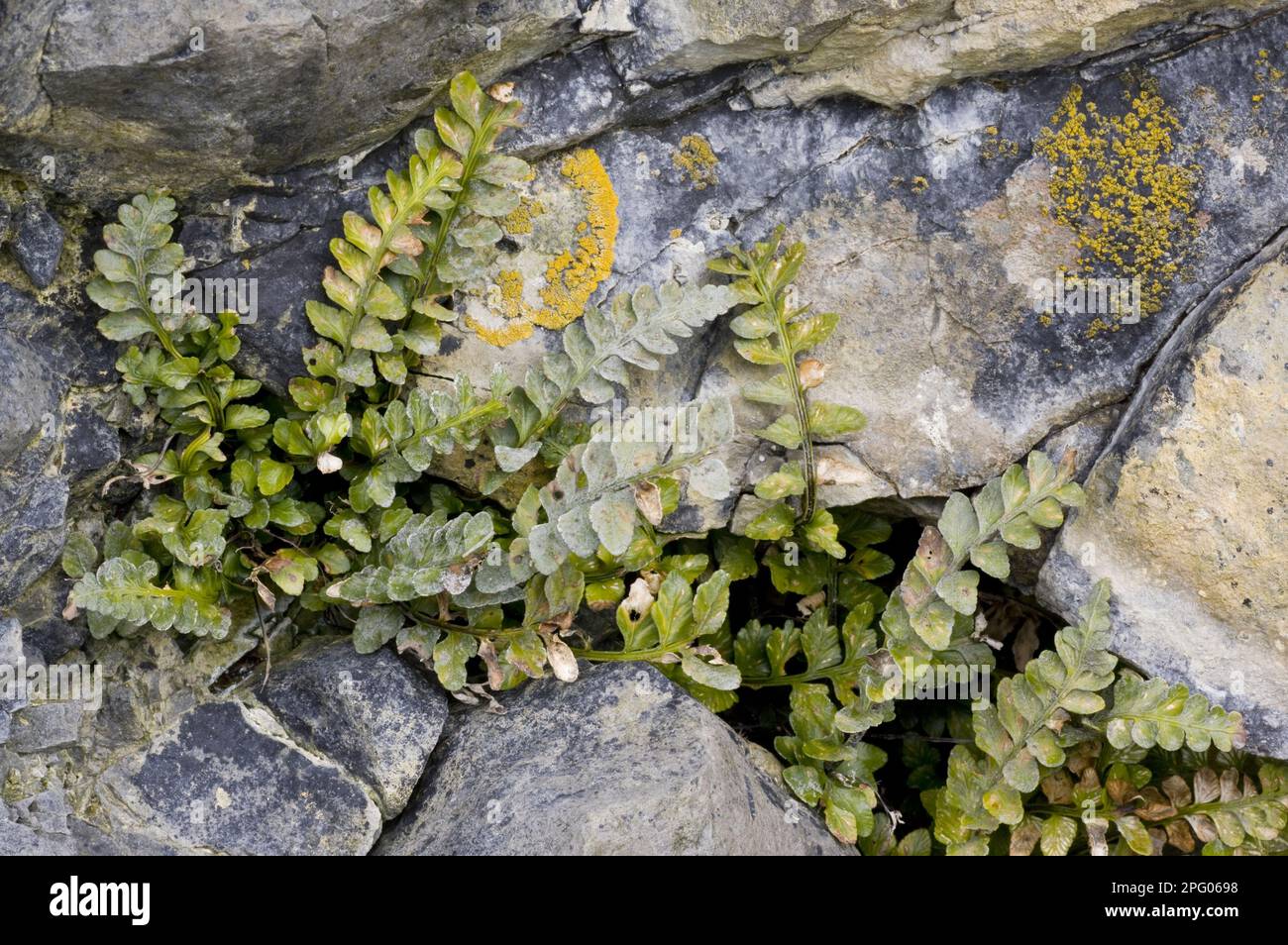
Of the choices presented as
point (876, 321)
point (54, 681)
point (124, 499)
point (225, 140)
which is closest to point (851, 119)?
point (876, 321)

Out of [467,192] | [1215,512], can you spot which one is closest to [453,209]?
[467,192]

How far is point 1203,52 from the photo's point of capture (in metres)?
3.82

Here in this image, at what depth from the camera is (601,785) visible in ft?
11.7

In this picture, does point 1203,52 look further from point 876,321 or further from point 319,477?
point 319,477

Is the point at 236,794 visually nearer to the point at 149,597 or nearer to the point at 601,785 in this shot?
the point at 149,597

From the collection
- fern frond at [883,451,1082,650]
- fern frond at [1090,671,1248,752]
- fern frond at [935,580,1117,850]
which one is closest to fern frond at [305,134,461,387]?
fern frond at [883,451,1082,650]

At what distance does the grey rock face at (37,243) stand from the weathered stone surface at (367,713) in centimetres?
139

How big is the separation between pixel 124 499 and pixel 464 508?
42.4 inches

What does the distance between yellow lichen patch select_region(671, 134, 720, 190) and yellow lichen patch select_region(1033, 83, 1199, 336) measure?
1.02 metres

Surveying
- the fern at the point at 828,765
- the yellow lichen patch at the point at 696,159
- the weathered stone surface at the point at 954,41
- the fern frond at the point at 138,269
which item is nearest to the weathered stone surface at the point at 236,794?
the fern frond at the point at 138,269

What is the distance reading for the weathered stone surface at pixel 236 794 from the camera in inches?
143
